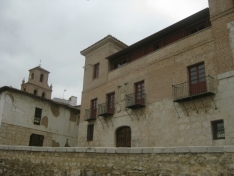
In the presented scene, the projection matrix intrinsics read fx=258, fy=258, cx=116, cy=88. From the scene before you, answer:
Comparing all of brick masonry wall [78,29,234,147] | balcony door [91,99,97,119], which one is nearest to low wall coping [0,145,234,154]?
brick masonry wall [78,29,234,147]

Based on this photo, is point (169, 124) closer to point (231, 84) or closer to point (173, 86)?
point (173, 86)

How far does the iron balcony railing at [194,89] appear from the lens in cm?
1395

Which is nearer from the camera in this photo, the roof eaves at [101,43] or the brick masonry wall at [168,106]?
the brick masonry wall at [168,106]

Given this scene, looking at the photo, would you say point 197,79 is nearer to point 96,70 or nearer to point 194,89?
point 194,89

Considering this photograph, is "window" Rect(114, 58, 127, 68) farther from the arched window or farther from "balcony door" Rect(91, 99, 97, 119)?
the arched window

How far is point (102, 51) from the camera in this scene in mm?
23078

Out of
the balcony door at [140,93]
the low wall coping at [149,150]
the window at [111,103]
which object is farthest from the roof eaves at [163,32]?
the low wall coping at [149,150]

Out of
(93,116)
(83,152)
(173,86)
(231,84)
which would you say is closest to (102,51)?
(93,116)

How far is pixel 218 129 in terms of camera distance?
44.1ft

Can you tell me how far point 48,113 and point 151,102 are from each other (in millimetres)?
11402

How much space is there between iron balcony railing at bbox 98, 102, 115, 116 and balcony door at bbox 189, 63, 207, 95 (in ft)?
22.7

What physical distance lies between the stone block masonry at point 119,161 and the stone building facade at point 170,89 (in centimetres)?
592

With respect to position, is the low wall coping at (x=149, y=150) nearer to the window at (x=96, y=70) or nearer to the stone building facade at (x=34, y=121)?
the stone building facade at (x=34, y=121)

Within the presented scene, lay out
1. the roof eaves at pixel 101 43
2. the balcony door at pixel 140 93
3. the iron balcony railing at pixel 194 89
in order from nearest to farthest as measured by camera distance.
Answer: the iron balcony railing at pixel 194 89, the balcony door at pixel 140 93, the roof eaves at pixel 101 43
